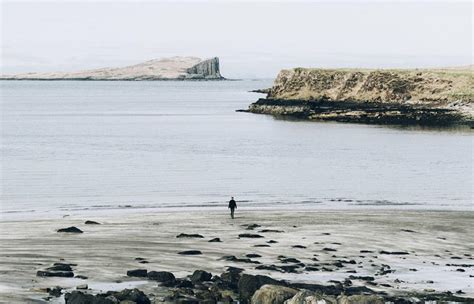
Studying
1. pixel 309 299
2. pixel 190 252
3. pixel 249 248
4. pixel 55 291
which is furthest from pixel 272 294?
pixel 249 248

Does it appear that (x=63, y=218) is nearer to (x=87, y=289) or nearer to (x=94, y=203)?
(x=94, y=203)

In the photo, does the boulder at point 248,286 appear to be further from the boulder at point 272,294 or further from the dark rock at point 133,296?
the dark rock at point 133,296

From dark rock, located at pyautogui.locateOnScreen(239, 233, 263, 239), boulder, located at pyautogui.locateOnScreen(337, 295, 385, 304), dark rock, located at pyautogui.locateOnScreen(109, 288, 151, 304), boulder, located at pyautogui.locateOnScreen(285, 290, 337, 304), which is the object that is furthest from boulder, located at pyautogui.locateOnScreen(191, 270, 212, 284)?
dark rock, located at pyautogui.locateOnScreen(239, 233, 263, 239)

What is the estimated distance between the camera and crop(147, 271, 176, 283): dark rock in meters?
32.6

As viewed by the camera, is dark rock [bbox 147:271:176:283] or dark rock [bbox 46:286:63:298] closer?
dark rock [bbox 46:286:63:298]

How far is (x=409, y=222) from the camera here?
50531mm

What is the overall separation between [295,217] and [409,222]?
6.38m

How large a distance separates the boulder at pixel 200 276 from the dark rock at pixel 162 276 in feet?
2.36

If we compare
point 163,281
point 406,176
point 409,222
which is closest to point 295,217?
point 409,222

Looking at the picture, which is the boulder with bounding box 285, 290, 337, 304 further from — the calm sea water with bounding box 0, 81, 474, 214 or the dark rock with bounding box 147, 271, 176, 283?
the calm sea water with bounding box 0, 81, 474, 214

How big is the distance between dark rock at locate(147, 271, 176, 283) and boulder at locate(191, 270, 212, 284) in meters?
0.72

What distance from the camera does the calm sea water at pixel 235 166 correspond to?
63.1 metres

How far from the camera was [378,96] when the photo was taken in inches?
6240

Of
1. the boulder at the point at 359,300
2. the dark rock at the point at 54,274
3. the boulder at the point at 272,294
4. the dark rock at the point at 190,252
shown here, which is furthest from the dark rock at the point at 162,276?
the boulder at the point at 359,300
